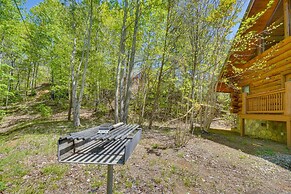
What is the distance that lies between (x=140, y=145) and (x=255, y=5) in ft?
26.5

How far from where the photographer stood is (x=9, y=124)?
39.3 feet

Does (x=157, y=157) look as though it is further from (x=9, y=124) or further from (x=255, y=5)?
(x=9, y=124)

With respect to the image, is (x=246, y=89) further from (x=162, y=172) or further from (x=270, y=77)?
(x=162, y=172)

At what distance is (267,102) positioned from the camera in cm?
749

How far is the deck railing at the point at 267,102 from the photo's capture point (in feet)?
21.9

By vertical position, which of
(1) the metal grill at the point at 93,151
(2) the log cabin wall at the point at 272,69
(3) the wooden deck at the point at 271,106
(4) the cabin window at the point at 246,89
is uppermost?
(2) the log cabin wall at the point at 272,69

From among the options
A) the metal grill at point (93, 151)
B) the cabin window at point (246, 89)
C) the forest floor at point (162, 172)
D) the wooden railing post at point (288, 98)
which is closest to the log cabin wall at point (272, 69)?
the cabin window at point (246, 89)

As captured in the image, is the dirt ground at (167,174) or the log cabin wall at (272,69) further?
the log cabin wall at (272,69)

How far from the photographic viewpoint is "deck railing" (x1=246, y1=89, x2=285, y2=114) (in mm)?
6684

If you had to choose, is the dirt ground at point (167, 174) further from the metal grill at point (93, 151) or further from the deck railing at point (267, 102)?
the deck railing at point (267, 102)

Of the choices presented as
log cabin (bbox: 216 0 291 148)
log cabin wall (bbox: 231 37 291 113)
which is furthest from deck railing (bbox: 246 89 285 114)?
log cabin wall (bbox: 231 37 291 113)

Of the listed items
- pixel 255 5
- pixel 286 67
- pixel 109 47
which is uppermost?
pixel 255 5

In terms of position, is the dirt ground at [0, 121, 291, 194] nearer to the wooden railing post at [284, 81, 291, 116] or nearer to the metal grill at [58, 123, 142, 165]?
the metal grill at [58, 123, 142, 165]

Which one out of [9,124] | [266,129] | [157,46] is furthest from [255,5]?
[9,124]
